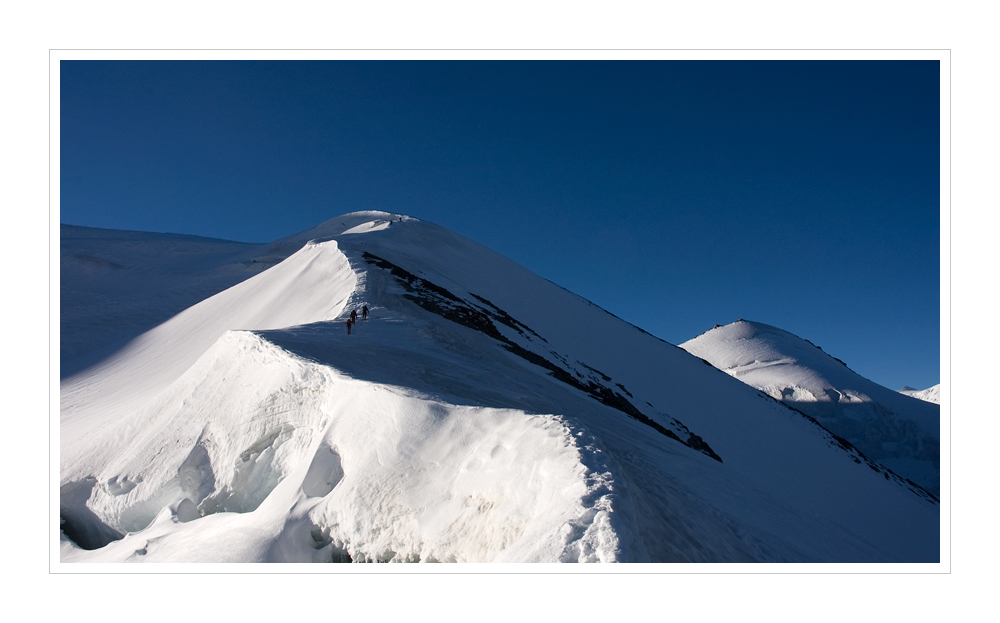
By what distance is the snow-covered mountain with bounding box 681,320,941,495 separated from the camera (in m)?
43.3

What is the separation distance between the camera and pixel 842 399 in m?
48.8

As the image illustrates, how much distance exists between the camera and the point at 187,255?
41250 millimetres

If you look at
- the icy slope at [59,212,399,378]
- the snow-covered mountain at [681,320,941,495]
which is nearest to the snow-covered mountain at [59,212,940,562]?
the icy slope at [59,212,399,378]

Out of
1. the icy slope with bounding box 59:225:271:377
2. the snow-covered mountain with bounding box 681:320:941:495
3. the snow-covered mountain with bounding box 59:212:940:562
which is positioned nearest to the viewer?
the snow-covered mountain with bounding box 59:212:940:562

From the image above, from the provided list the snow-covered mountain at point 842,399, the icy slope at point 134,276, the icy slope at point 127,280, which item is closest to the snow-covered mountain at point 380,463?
the icy slope at point 127,280

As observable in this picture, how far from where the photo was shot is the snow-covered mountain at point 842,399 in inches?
1704

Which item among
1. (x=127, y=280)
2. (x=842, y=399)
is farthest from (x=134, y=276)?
(x=842, y=399)

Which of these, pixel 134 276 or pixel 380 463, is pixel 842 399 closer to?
pixel 380 463

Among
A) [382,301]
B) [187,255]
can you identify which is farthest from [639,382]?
[187,255]

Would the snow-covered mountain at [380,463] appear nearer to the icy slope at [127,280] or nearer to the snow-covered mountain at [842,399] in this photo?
the icy slope at [127,280]

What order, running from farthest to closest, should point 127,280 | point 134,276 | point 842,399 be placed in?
point 842,399, point 134,276, point 127,280

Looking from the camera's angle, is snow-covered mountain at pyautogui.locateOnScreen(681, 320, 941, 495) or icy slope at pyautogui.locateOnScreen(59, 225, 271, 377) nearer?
icy slope at pyautogui.locateOnScreen(59, 225, 271, 377)

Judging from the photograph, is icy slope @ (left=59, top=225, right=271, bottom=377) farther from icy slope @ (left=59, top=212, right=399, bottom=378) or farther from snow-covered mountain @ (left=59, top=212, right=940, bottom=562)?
snow-covered mountain @ (left=59, top=212, right=940, bottom=562)

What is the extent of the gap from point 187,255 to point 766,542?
44.6 m
